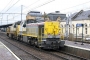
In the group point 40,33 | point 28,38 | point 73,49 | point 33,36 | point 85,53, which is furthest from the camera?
point 28,38

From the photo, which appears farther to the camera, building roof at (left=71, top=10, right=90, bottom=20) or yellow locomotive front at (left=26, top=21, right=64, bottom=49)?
building roof at (left=71, top=10, right=90, bottom=20)

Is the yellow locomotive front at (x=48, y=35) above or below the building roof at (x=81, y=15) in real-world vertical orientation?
below

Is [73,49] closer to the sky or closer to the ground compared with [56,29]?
closer to the ground

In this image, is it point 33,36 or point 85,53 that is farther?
point 33,36

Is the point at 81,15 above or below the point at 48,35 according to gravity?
above

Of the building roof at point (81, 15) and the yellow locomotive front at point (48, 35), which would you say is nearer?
the yellow locomotive front at point (48, 35)

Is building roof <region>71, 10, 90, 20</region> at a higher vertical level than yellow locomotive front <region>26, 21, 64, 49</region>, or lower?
higher

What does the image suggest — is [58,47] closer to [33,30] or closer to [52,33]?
[52,33]

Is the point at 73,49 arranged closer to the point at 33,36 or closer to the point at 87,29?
the point at 33,36

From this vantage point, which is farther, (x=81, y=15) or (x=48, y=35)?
(x=81, y=15)

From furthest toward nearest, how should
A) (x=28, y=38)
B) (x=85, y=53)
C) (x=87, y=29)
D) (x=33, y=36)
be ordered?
(x=87, y=29) → (x=28, y=38) → (x=33, y=36) → (x=85, y=53)

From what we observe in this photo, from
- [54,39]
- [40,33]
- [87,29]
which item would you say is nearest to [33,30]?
[40,33]

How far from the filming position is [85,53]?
18.1 metres

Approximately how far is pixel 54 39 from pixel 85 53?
519 centimetres
